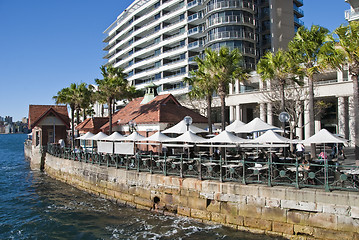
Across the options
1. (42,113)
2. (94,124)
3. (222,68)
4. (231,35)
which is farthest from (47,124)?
(231,35)

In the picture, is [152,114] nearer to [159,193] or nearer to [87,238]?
[159,193]

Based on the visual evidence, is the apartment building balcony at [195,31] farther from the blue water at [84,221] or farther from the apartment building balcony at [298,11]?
the blue water at [84,221]

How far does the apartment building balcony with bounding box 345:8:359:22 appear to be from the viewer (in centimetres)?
3356

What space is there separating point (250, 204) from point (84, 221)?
362 inches

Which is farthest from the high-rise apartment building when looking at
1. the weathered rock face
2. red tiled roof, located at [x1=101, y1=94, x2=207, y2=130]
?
the weathered rock face

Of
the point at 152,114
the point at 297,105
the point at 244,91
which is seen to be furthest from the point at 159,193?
the point at 244,91

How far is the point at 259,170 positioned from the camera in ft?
48.2

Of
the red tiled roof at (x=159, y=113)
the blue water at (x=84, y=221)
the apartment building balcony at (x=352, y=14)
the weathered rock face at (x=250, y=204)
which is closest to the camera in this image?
the weathered rock face at (x=250, y=204)

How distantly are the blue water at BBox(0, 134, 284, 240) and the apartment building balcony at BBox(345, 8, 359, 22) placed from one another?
32.3 meters

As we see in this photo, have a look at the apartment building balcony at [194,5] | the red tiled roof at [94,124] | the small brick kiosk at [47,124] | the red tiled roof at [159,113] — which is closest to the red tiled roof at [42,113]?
the small brick kiosk at [47,124]

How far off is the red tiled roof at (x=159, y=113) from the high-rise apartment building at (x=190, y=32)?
21919 mm

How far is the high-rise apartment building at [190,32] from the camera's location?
48656 millimetres

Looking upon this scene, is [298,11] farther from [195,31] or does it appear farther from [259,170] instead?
[259,170]

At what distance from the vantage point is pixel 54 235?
564 inches
